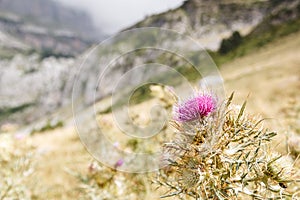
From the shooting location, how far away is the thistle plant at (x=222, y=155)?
225cm

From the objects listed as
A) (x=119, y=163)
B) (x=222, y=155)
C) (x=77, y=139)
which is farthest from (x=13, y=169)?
(x=77, y=139)

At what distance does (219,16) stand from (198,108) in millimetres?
149416

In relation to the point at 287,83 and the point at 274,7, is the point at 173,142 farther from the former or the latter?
the point at 274,7

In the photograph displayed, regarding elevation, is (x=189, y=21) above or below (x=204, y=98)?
above

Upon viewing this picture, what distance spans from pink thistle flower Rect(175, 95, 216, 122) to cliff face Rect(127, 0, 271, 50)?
11326 cm

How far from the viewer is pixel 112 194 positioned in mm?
4750

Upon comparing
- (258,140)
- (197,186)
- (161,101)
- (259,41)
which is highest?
(259,41)

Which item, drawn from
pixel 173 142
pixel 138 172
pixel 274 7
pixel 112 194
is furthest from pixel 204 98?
pixel 274 7

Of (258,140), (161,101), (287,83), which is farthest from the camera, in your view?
(287,83)

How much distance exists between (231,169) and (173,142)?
414mm

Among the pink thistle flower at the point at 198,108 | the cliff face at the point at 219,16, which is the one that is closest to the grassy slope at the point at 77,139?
the pink thistle flower at the point at 198,108

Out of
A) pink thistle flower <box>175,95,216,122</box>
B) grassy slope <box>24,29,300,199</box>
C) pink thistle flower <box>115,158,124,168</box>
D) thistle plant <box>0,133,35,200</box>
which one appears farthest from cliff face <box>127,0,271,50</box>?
pink thistle flower <box>175,95,216,122</box>

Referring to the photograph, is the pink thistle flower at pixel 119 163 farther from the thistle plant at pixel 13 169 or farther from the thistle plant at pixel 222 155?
the thistle plant at pixel 222 155

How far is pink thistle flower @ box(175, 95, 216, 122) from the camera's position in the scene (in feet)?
8.03
